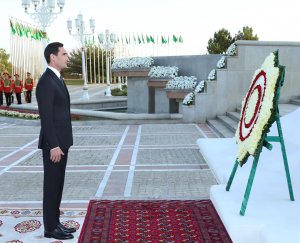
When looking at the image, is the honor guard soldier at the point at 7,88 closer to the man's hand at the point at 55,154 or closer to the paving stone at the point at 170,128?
the paving stone at the point at 170,128

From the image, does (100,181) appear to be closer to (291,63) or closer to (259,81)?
(259,81)

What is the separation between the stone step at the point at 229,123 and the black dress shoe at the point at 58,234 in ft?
27.8

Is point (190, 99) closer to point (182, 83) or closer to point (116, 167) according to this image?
point (182, 83)

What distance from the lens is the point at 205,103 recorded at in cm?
1614

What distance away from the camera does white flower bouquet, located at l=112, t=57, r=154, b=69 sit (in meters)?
20.5

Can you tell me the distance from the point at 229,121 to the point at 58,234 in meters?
10.2

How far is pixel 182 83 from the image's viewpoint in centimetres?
1773

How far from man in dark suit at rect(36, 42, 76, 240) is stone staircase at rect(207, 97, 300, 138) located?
797cm

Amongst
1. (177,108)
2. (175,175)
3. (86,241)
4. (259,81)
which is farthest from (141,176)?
(177,108)

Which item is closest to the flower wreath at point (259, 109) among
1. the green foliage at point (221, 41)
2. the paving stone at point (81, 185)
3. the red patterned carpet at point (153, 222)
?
the red patterned carpet at point (153, 222)

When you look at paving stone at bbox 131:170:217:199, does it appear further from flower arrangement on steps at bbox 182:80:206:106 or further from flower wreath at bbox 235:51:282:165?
flower arrangement on steps at bbox 182:80:206:106

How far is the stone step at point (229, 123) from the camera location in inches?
514

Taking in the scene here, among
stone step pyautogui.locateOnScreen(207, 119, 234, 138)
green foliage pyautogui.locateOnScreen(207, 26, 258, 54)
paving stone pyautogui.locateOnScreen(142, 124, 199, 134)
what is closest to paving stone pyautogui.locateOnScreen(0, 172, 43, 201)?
stone step pyautogui.locateOnScreen(207, 119, 234, 138)

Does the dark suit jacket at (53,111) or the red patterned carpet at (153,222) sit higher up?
the dark suit jacket at (53,111)
